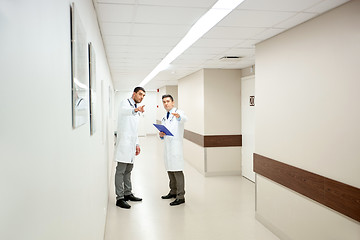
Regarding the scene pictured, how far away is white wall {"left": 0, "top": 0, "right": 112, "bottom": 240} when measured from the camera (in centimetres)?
59

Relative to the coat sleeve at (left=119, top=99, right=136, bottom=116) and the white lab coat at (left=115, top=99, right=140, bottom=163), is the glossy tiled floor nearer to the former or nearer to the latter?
the white lab coat at (left=115, top=99, right=140, bottom=163)

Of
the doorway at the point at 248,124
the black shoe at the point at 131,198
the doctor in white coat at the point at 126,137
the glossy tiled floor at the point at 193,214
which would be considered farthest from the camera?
the doorway at the point at 248,124

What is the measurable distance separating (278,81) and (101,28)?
8.19ft

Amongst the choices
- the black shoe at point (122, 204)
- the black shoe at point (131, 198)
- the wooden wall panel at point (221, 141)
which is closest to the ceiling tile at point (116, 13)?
the black shoe at point (122, 204)

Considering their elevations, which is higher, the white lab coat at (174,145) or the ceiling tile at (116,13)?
the ceiling tile at (116,13)

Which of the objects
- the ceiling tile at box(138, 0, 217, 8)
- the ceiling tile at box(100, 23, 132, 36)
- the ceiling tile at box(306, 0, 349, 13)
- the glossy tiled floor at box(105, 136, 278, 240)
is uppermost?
the ceiling tile at box(100, 23, 132, 36)

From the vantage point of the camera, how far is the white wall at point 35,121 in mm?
585

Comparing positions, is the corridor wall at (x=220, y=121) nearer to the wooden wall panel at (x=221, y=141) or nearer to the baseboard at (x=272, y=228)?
the wooden wall panel at (x=221, y=141)

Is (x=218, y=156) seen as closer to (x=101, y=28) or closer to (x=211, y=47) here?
(x=211, y=47)

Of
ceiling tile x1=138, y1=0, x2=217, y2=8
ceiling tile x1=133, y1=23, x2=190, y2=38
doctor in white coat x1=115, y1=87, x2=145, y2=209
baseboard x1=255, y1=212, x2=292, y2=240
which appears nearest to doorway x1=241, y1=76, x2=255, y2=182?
baseboard x1=255, y1=212, x2=292, y2=240

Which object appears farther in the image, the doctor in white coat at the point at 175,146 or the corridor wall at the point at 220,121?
the corridor wall at the point at 220,121

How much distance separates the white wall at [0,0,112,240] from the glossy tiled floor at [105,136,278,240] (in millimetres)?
2986

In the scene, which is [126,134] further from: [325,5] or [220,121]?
[325,5]

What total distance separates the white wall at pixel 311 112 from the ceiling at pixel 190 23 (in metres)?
0.25
